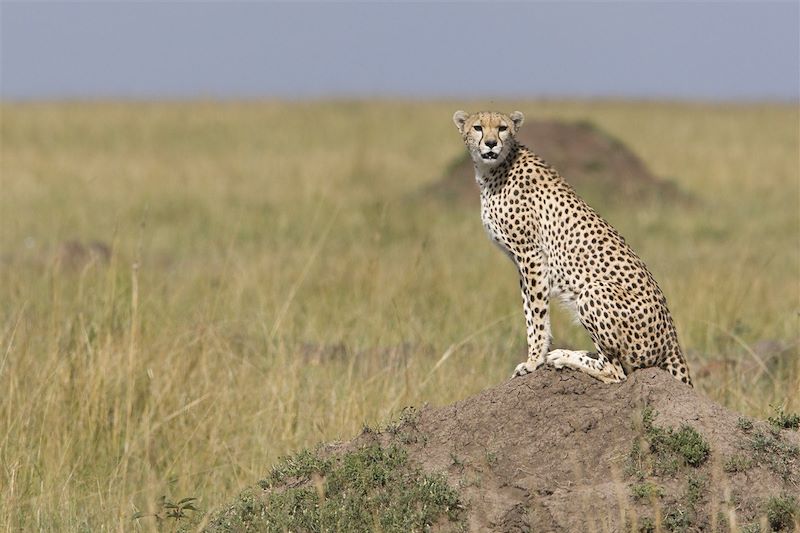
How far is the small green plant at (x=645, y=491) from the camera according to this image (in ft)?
13.2

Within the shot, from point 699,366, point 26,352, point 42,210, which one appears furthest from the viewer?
point 42,210

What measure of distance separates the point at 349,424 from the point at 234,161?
67.4 ft

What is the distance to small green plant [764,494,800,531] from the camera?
3.97 metres

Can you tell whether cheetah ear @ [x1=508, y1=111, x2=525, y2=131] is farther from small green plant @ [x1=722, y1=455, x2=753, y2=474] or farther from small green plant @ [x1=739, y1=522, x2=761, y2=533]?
small green plant @ [x1=739, y1=522, x2=761, y2=533]

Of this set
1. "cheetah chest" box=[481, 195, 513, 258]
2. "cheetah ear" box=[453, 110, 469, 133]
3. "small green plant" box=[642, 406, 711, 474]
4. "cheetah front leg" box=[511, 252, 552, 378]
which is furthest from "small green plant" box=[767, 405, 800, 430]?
"cheetah ear" box=[453, 110, 469, 133]

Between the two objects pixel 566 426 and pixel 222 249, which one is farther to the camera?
pixel 222 249

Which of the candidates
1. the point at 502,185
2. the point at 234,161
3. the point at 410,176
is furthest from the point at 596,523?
the point at 234,161

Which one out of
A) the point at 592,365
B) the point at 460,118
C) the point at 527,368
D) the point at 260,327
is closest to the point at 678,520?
the point at 592,365

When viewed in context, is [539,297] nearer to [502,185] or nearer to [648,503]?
[502,185]

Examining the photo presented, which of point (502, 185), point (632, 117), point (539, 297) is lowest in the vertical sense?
point (632, 117)

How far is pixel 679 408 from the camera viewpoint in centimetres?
431

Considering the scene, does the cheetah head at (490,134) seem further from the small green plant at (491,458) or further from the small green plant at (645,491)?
the small green plant at (645,491)

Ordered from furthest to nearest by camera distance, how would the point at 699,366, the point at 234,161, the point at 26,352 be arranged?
the point at 234,161 < the point at 699,366 < the point at 26,352

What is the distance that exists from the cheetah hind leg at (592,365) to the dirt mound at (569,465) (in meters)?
0.03
